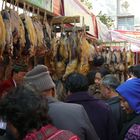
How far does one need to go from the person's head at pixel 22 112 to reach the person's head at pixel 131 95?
3.44 ft

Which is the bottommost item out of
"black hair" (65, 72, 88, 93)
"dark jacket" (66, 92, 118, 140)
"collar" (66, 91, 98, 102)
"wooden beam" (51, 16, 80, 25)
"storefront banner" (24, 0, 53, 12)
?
"dark jacket" (66, 92, 118, 140)

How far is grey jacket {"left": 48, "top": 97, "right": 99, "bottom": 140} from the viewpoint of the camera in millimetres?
2732

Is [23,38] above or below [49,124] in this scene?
above

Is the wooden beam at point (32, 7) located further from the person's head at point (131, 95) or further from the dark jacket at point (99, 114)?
the person's head at point (131, 95)

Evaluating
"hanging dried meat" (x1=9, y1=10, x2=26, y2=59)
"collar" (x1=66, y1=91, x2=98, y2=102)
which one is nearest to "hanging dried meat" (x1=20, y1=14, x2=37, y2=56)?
"hanging dried meat" (x1=9, y1=10, x2=26, y2=59)

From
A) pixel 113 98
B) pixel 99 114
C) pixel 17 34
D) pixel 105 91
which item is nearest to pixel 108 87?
pixel 105 91

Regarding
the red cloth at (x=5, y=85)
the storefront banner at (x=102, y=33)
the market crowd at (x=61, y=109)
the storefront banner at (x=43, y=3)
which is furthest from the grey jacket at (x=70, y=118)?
the storefront banner at (x=102, y=33)

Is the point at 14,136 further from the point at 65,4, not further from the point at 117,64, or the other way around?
the point at 117,64

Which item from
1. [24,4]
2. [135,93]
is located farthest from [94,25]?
[135,93]

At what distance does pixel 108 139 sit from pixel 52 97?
3.63ft

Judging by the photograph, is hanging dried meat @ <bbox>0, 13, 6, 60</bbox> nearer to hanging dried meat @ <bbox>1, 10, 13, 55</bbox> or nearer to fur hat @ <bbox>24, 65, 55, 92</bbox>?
hanging dried meat @ <bbox>1, 10, 13, 55</bbox>

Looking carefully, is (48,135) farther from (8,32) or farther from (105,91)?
(105,91)

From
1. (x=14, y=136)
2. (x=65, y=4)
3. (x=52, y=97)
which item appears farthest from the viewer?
(x=65, y=4)

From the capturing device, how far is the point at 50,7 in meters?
5.18
